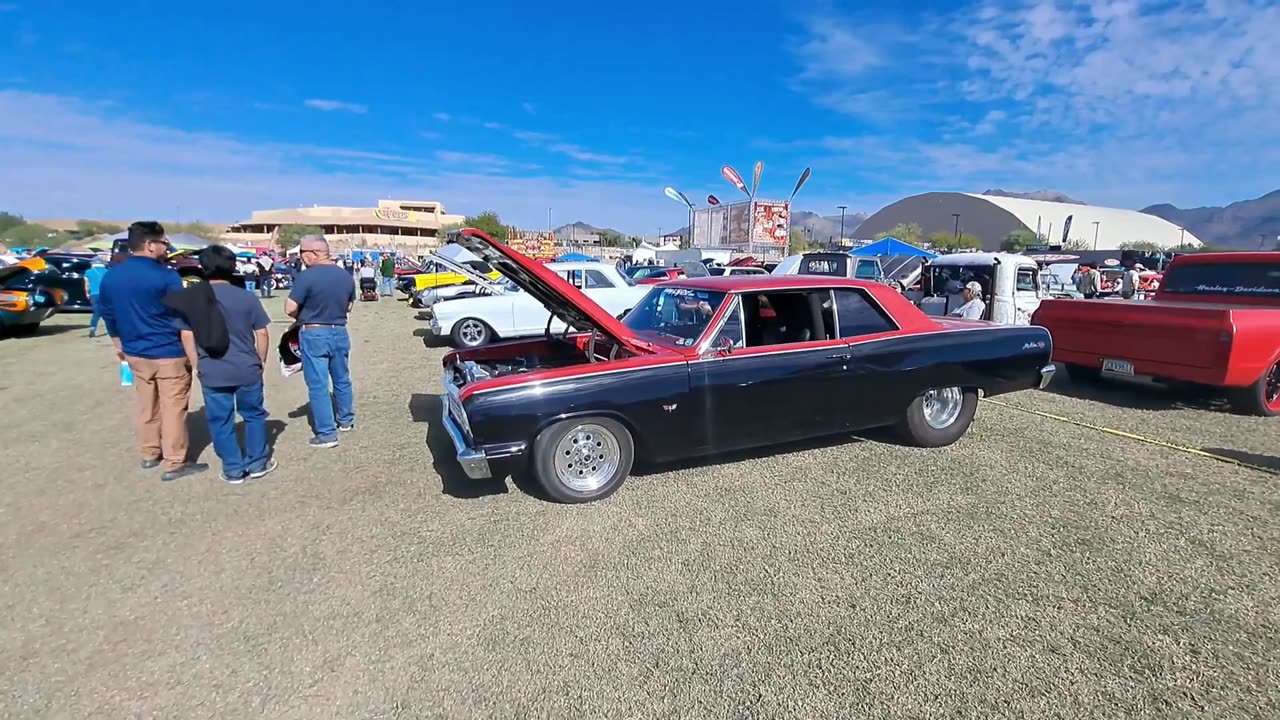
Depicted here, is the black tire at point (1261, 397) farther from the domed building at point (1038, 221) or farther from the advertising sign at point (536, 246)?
the domed building at point (1038, 221)

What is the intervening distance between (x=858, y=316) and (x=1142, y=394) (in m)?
4.95

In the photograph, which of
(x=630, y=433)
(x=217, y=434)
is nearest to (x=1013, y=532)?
(x=630, y=433)

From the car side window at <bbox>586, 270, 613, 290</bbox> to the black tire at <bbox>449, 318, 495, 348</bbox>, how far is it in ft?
7.15

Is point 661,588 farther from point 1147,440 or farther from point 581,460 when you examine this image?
point 1147,440

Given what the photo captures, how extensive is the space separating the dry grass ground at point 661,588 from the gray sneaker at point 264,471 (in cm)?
9

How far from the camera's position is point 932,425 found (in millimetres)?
5156

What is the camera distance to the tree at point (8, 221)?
71.8 meters

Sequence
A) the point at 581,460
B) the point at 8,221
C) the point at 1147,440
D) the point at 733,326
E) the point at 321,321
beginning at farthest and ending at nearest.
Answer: the point at 8,221 < the point at 1147,440 < the point at 321,321 < the point at 733,326 < the point at 581,460

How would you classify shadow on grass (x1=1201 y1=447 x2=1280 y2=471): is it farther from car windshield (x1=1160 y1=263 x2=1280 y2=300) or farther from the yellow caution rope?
car windshield (x1=1160 y1=263 x2=1280 y2=300)

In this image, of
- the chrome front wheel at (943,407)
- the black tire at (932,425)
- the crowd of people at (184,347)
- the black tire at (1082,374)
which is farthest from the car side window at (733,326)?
the black tire at (1082,374)

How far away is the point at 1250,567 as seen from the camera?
10.7ft

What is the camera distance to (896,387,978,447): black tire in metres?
5.02

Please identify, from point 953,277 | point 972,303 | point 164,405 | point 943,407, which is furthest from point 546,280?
point 953,277

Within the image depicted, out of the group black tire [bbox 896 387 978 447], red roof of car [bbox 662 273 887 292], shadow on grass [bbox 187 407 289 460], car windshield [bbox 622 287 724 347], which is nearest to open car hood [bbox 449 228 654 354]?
car windshield [bbox 622 287 724 347]
